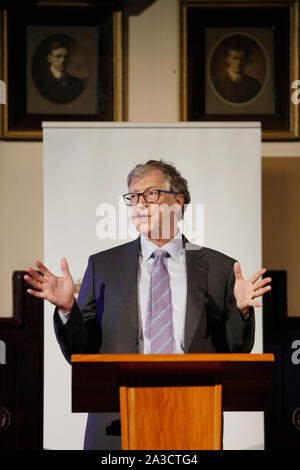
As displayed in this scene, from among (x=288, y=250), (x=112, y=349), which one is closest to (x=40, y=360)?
(x=112, y=349)

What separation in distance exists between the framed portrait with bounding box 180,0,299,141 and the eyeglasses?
88cm

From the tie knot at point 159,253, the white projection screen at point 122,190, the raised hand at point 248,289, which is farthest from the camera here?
the white projection screen at point 122,190

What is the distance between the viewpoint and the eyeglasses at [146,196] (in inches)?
127

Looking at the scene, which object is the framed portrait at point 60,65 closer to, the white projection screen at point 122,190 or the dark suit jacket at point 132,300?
the white projection screen at point 122,190

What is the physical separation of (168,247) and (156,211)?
19 centimetres

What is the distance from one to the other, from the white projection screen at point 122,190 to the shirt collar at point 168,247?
81mm

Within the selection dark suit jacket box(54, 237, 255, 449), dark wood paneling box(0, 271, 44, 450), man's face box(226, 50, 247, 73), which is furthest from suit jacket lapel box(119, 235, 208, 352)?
man's face box(226, 50, 247, 73)

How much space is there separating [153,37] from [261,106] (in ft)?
2.64

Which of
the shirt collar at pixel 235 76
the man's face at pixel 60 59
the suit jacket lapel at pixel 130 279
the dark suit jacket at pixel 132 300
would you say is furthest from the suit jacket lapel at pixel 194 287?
the man's face at pixel 60 59

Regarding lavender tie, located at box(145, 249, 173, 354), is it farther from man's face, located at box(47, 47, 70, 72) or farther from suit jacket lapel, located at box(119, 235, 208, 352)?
man's face, located at box(47, 47, 70, 72)

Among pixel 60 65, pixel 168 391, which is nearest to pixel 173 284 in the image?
pixel 168 391

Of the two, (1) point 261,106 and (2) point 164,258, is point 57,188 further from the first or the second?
(1) point 261,106
